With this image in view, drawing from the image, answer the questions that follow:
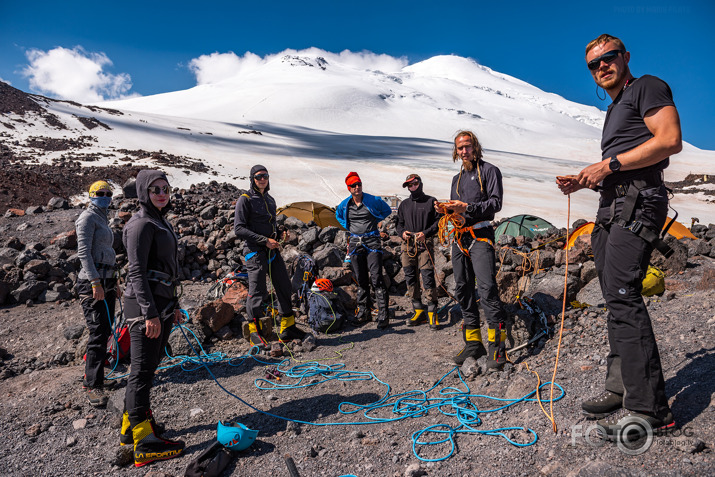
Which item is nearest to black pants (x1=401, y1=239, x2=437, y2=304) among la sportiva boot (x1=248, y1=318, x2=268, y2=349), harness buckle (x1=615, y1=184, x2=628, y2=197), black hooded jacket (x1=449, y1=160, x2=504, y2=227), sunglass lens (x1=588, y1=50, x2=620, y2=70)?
black hooded jacket (x1=449, y1=160, x2=504, y2=227)

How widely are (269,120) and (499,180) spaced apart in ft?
217

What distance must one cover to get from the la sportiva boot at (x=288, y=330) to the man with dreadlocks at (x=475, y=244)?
2229mm

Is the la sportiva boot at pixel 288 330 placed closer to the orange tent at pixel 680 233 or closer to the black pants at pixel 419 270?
the black pants at pixel 419 270

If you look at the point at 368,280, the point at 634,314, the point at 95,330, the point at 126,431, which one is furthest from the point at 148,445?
the point at 368,280

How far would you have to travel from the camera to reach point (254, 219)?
5336 mm

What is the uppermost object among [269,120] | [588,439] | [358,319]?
[269,120]

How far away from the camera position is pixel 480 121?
222 feet

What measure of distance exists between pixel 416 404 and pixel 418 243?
9.56 feet

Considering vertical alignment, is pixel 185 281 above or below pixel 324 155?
below

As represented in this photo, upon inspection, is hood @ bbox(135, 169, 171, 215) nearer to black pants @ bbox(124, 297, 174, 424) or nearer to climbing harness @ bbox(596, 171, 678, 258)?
black pants @ bbox(124, 297, 174, 424)

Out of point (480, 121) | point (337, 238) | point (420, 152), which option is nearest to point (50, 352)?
point (337, 238)

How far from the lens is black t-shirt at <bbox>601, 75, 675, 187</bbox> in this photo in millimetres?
2430

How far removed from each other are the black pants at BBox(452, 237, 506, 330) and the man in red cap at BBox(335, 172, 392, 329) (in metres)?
2.02

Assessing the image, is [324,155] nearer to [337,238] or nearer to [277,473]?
[337,238]
